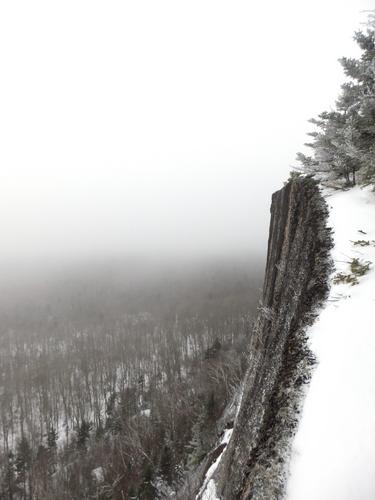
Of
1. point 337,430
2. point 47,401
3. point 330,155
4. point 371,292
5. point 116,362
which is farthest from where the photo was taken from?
point 116,362

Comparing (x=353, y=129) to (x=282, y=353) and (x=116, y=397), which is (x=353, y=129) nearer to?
(x=282, y=353)

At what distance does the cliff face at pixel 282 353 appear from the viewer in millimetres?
3750

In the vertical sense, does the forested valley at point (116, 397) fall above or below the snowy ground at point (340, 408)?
below

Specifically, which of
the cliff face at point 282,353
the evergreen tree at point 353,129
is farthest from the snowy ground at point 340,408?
the evergreen tree at point 353,129

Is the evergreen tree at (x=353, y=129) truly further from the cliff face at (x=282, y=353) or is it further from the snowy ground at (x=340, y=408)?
the snowy ground at (x=340, y=408)

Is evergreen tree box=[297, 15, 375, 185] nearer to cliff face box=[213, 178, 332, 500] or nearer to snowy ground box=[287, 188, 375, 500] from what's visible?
cliff face box=[213, 178, 332, 500]

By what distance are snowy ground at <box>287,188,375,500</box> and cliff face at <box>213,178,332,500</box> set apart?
254 mm

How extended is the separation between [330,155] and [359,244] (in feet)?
22.5

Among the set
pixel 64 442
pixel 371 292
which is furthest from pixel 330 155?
pixel 64 442

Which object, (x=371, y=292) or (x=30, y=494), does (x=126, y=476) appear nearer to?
(x=30, y=494)

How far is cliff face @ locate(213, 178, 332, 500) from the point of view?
3750 millimetres

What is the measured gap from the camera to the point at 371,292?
483 cm

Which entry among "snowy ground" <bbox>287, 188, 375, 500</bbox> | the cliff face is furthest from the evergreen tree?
"snowy ground" <bbox>287, 188, 375, 500</bbox>

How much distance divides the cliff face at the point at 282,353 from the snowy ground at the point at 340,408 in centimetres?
25
